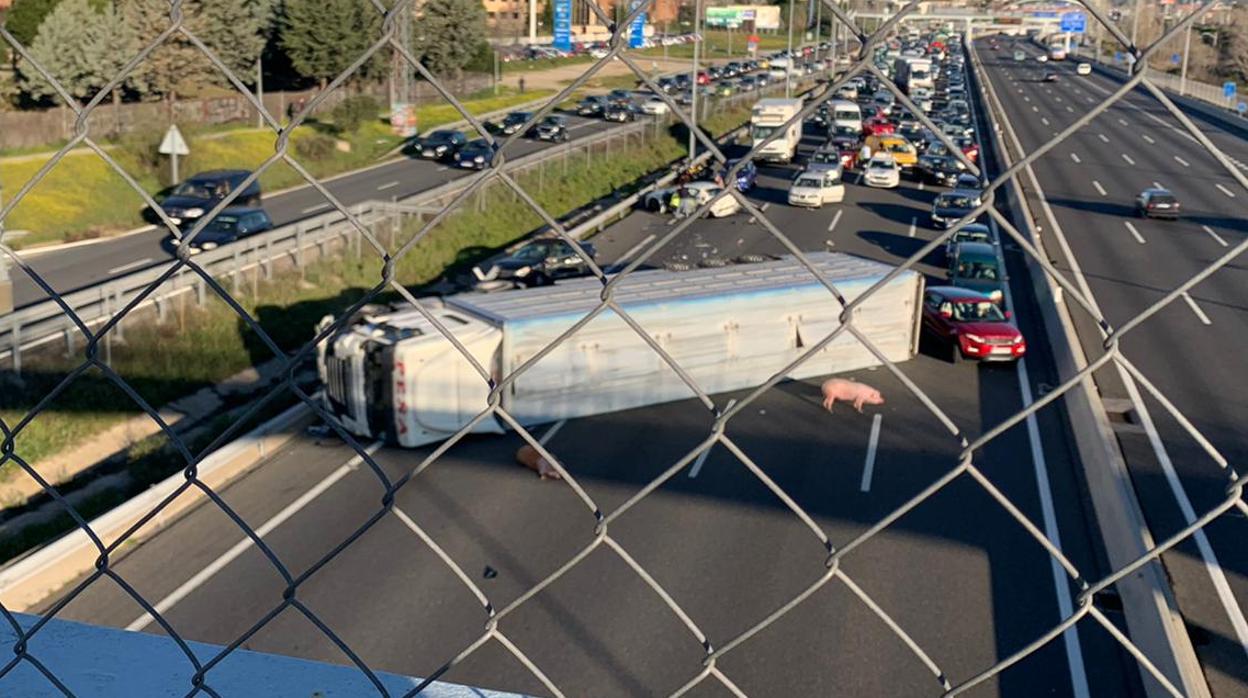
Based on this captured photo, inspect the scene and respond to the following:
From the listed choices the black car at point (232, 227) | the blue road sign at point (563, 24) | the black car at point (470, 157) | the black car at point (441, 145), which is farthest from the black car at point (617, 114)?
the blue road sign at point (563, 24)

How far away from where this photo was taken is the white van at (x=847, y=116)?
3344 centimetres

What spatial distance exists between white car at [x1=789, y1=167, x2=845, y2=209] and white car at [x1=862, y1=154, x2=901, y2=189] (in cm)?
147

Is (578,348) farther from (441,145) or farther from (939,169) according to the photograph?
(939,169)

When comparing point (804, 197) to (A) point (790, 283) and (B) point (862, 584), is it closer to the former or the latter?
(A) point (790, 283)

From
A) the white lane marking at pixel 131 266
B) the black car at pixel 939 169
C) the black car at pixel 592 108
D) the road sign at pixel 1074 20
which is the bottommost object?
the white lane marking at pixel 131 266

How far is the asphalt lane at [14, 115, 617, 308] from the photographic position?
56.9 feet

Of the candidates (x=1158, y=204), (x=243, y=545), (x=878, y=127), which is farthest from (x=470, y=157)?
A: (x=243, y=545)

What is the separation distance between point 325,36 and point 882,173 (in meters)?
22.7

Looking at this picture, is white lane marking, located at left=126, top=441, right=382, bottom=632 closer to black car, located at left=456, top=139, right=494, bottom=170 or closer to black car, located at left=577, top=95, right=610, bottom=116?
black car, located at left=577, top=95, right=610, bottom=116

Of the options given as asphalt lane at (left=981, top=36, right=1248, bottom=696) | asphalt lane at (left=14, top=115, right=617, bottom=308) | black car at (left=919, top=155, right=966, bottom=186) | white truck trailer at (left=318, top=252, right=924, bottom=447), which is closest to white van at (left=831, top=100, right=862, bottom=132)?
black car at (left=919, top=155, right=966, bottom=186)

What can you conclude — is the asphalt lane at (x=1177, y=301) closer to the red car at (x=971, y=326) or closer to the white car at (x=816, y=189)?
the red car at (x=971, y=326)

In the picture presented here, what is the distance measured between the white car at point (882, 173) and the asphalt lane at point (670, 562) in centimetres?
1611

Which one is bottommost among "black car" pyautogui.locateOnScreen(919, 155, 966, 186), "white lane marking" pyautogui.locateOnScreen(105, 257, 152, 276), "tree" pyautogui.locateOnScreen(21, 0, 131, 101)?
"white lane marking" pyautogui.locateOnScreen(105, 257, 152, 276)

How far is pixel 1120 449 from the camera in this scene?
1041 cm
